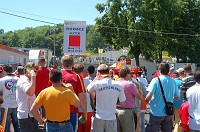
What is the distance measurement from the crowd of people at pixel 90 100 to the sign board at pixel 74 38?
7.45 feet

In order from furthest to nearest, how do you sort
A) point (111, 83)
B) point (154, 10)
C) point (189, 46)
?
point (189, 46), point (154, 10), point (111, 83)

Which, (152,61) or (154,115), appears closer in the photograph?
(154,115)

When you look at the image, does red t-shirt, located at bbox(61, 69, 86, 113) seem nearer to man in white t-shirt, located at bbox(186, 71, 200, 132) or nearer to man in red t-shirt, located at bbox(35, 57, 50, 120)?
man in white t-shirt, located at bbox(186, 71, 200, 132)

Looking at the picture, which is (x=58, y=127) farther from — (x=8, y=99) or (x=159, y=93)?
(x=8, y=99)

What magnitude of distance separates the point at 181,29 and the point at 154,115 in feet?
134

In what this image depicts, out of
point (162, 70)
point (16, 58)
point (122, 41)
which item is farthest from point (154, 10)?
point (162, 70)

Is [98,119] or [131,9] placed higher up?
[131,9]

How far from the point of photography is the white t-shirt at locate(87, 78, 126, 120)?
5891mm

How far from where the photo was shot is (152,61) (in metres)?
46.3

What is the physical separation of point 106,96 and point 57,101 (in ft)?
4.26

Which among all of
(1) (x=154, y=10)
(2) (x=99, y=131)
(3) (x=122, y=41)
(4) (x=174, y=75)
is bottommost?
(2) (x=99, y=131)

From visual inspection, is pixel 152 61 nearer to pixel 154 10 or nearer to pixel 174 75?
pixel 154 10

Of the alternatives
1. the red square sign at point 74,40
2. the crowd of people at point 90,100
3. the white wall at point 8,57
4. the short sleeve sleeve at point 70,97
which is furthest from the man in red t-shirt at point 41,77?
the white wall at point 8,57

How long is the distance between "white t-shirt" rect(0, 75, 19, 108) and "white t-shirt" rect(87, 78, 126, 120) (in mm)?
2182
